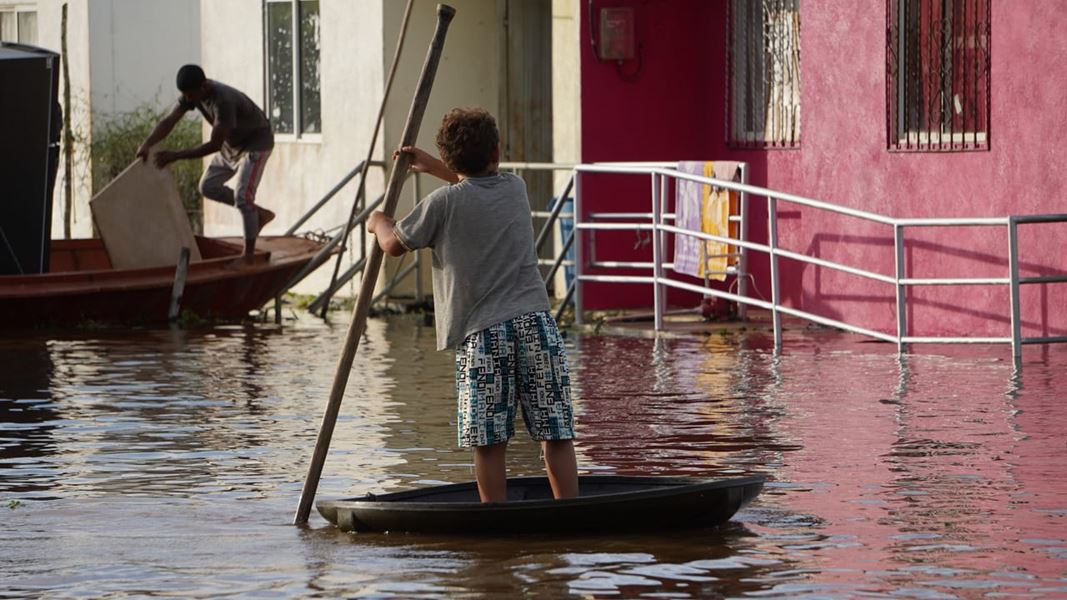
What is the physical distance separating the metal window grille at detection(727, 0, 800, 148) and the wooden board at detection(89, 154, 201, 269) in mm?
4682

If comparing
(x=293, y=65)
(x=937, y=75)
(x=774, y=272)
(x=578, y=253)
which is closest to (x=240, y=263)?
(x=578, y=253)

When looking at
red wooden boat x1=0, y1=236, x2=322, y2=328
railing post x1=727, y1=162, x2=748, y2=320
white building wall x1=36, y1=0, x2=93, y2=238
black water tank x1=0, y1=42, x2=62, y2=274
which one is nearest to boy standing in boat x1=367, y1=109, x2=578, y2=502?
railing post x1=727, y1=162, x2=748, y2=320

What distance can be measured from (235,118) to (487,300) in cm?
1128

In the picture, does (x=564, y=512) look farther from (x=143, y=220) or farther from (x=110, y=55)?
(x=110, y=55)

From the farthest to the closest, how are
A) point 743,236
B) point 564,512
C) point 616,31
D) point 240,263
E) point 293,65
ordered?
point 293,65, point 240,263, point 616,31, point 743,236, point 564,512

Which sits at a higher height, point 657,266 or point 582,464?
point 657,266

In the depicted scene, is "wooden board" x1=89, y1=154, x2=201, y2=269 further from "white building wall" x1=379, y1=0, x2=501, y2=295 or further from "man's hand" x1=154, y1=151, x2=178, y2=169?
"white building wall" x1=379, y1=0, x2=501, y2=295

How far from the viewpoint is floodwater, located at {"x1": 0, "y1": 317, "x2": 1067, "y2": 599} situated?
7.16 meters

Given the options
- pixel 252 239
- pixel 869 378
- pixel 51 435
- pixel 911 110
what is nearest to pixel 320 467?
pixel 51 435

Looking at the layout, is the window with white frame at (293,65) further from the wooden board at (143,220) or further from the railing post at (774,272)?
the railing post at (774,272)

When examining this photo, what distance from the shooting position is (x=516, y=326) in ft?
25.8

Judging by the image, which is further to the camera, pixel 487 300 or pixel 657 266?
pixel 657 266

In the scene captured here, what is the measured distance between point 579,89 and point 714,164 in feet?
6.64

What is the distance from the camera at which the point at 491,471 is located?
26.1 ft
